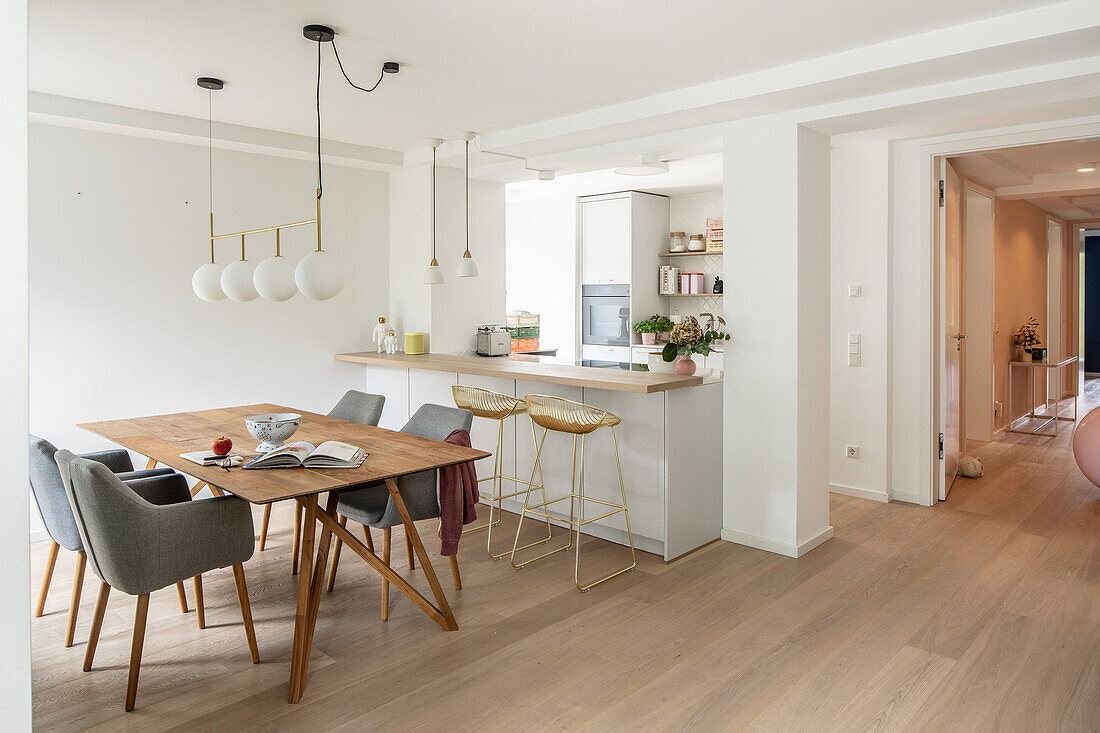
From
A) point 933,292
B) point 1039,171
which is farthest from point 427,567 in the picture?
point 1039,171

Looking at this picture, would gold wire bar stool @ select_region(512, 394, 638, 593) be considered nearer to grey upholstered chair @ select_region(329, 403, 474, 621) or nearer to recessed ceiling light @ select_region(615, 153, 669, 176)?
grey upholstered chair @ select_region(329, 403, 474, 621)

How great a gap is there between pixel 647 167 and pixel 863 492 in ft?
8.51

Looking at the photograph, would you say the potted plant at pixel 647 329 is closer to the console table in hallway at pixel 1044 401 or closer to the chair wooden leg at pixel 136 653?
the chair wooden leg at pixel 136 653

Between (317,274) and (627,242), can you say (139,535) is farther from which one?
(627,242)

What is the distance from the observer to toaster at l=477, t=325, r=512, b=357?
568cm

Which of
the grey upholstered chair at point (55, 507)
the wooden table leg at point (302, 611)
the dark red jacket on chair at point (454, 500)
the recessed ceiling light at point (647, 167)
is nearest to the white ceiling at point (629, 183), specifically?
the recessed ceiling light at point (647, 167)

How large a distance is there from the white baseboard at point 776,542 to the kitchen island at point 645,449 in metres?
0.09

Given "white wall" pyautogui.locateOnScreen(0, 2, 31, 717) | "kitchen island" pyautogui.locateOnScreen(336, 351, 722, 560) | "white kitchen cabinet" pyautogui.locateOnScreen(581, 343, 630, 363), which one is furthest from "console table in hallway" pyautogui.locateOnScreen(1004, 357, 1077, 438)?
"white wall" pyautogui.locateOnScreen(0, 2, 31, 717)

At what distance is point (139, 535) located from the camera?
7.90 feet

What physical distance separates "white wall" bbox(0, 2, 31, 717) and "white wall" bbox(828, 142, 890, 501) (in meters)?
4.39

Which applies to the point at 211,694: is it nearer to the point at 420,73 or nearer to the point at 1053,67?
the point at 420,73

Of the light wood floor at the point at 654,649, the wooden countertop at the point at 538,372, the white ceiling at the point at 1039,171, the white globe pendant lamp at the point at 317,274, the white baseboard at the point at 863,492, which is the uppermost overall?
the white ceiling at the point at 1039,171

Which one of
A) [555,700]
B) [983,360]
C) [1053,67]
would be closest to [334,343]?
[555,700]

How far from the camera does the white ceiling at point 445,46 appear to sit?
108 inches
